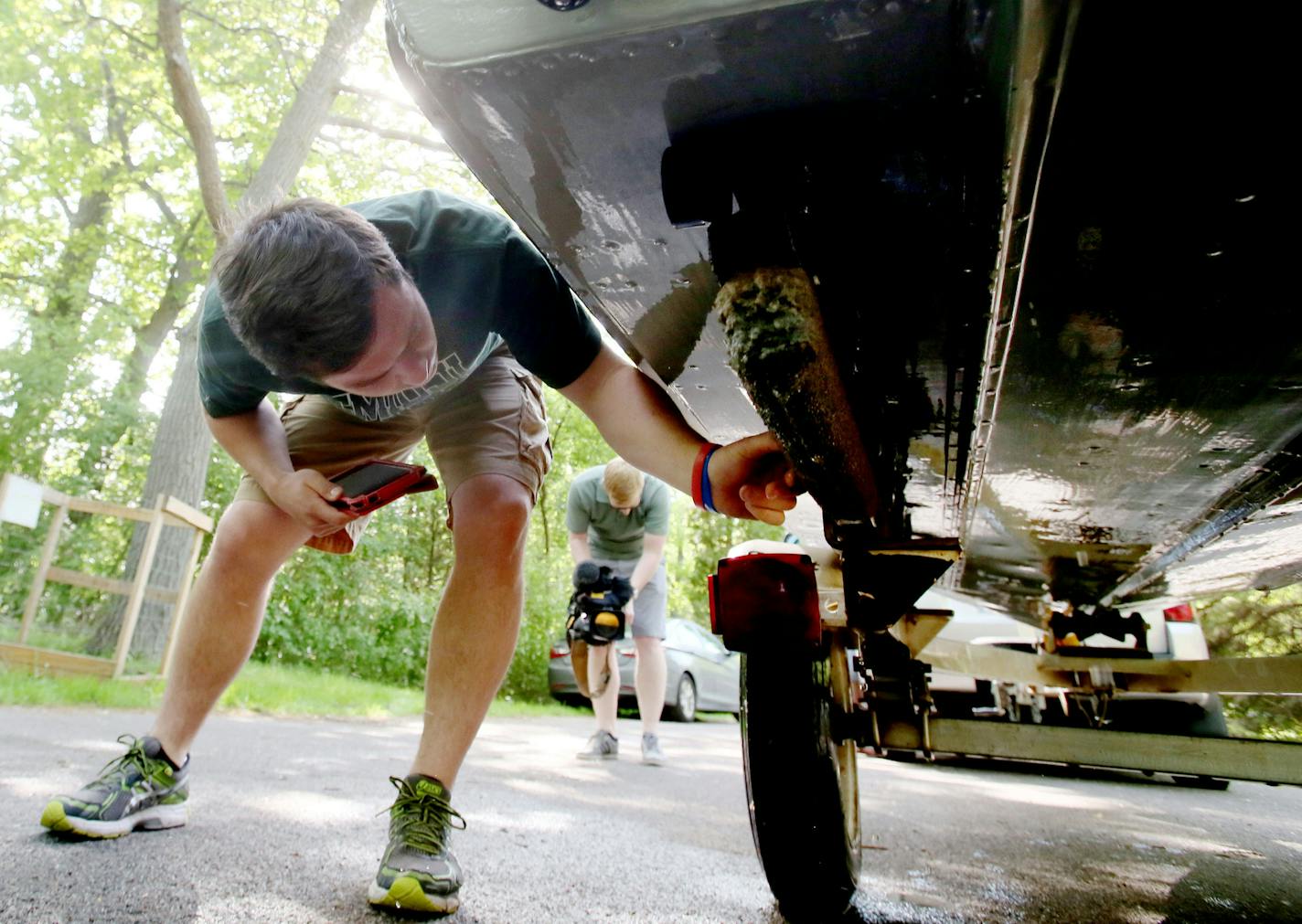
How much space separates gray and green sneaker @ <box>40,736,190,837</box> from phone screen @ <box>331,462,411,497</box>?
0.67 m

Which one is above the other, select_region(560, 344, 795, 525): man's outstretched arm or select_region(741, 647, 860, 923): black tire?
select_region(560, 344, 795, 525): man's outstretched arm

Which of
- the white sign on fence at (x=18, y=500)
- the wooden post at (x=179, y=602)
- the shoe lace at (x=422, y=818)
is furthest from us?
the wooden post at (x=179, y=602)

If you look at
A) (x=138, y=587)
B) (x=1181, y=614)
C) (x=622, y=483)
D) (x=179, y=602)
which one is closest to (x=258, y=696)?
(x=138, y=587)

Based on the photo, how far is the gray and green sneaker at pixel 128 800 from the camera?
61.8 inches

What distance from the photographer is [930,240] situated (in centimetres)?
80

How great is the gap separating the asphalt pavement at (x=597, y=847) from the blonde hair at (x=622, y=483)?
1335mm

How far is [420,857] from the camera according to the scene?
141cm

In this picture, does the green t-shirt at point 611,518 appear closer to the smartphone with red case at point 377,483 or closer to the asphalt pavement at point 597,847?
the asphalt pavement at point 597,847

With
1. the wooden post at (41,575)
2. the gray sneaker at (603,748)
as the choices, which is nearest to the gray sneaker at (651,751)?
the gray sneaker at (603,748)

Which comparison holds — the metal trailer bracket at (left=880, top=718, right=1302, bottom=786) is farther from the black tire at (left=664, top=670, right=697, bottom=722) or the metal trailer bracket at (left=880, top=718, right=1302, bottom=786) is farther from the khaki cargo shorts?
the black tire at (left=664, top=670, right=697, bottom=722)

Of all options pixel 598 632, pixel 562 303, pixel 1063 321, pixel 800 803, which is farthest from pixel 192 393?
pixel 1063 321

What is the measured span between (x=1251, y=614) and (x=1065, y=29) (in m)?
5.37

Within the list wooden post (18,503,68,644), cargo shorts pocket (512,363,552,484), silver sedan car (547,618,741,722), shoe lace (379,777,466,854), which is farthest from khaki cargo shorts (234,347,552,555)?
silver sedan car (547,618,741,722)

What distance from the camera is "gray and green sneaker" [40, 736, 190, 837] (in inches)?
61.8
